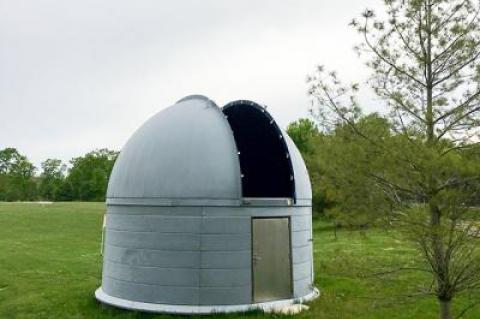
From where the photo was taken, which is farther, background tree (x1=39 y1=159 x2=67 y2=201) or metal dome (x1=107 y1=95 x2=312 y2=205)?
background tree (x1=39 y1=159 x2=67 y2=201)

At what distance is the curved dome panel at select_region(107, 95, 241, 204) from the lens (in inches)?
367

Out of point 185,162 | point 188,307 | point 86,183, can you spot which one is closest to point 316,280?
point 188,307

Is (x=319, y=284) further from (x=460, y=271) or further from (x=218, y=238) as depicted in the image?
(x=460, y=271)

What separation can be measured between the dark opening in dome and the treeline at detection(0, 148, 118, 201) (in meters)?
59.4

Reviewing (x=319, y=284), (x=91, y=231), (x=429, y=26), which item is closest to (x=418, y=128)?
(x=429, y=26)

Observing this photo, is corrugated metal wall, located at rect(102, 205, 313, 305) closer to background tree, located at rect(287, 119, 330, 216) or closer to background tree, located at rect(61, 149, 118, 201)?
background tree, located at rect(287, 119, 330, 216)

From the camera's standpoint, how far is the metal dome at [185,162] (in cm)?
930

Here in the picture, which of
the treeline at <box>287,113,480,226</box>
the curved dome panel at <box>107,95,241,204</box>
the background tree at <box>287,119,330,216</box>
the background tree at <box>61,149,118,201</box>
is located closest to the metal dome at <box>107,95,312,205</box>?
the curved dome panel at <box>107,95,241,204</box>

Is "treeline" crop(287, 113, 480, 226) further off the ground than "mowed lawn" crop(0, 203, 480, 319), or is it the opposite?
"treeline" crop(287, 113, 480, 226)

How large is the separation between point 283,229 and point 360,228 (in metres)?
2.94

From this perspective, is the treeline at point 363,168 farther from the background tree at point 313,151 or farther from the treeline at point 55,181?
the treeline at point 55,181

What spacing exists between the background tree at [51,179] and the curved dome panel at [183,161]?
64.3 m

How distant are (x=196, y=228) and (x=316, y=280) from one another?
5362mm

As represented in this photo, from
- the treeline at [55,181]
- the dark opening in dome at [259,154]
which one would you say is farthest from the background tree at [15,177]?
the dark opening in dome at [259,154]
